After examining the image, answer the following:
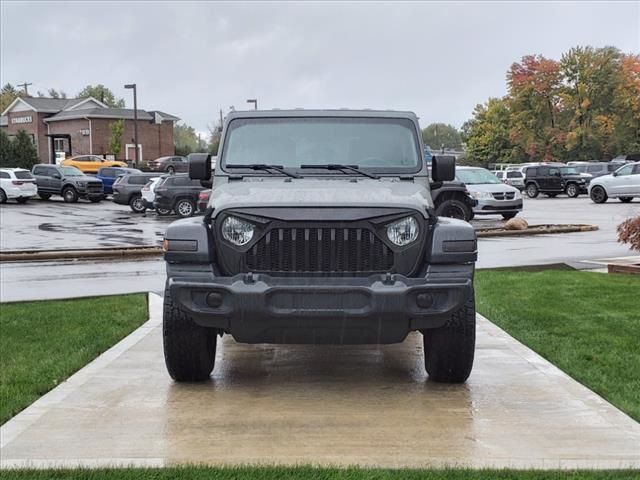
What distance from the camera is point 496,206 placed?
25203 millimetres

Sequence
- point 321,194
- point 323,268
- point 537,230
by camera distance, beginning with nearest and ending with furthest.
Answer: point 323,268, point 321,194, point 537,230

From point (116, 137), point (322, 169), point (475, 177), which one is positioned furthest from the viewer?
point (116, 137)

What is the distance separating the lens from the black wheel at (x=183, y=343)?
19.5 feet

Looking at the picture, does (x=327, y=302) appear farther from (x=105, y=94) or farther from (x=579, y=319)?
(x=105, y=94)

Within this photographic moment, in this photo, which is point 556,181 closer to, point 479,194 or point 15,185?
point 479,194

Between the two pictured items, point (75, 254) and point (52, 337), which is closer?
point (52, 337)

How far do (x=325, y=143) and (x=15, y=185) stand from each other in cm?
3419

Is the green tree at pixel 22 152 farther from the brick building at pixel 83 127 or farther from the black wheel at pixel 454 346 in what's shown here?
the black wheel at pixel 454 346

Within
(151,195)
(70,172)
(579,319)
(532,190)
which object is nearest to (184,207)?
(151,195)

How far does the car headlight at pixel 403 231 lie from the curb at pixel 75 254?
41.0 feet

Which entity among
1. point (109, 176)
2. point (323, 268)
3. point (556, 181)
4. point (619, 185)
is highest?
point (323, 268)

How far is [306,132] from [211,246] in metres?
1.83

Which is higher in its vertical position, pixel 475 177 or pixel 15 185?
pixel 475 177

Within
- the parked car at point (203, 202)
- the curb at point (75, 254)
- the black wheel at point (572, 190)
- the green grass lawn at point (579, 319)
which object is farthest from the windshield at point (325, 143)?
the black wheel at point (572, 190)
